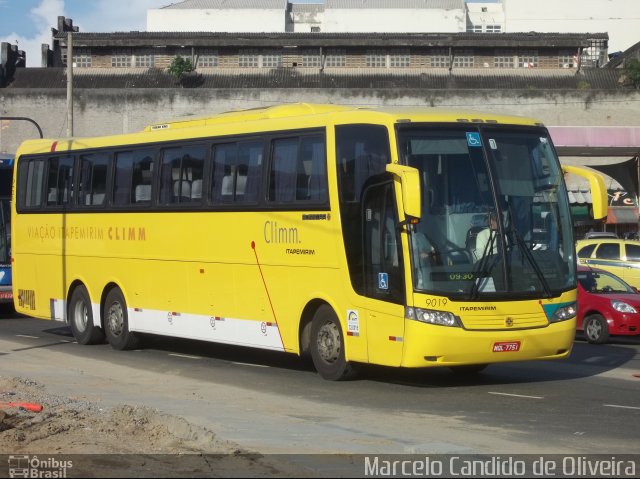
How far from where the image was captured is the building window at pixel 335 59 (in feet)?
201

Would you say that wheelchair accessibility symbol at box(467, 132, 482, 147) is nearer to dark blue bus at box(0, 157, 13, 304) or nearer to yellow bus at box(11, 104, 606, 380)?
yellow bus at box(11, 104, 606, 380)

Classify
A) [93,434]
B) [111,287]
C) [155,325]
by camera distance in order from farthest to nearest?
[111,287] → [155,325] → [93,434]

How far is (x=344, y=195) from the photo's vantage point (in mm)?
14016

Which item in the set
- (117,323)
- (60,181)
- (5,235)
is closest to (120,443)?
(117,323)

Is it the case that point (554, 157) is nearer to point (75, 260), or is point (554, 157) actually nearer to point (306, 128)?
point (306, 128)

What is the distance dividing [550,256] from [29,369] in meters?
7.77

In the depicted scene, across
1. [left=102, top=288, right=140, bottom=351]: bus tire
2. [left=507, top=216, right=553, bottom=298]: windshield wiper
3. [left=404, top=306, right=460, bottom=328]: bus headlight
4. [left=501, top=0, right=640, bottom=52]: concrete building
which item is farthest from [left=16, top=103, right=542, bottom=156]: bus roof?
[left=501, top=0, right=640, bottom=52]: concrete building

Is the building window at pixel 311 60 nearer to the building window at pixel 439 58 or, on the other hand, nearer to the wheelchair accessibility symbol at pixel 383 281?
the building window at pixel 439 58

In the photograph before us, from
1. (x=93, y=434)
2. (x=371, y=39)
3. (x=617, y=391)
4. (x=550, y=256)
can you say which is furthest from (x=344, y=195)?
(x=371, y=39)

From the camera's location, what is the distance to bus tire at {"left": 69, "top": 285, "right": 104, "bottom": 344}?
782 inches

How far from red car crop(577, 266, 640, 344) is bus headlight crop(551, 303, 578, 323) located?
8.06 meters

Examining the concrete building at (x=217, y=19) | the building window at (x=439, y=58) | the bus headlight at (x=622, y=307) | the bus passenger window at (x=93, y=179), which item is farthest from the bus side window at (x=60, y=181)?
the concrete building at (x=217, y=19)

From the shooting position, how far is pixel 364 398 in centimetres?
1300

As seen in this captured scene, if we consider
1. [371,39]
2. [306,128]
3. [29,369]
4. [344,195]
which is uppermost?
[371,39]
